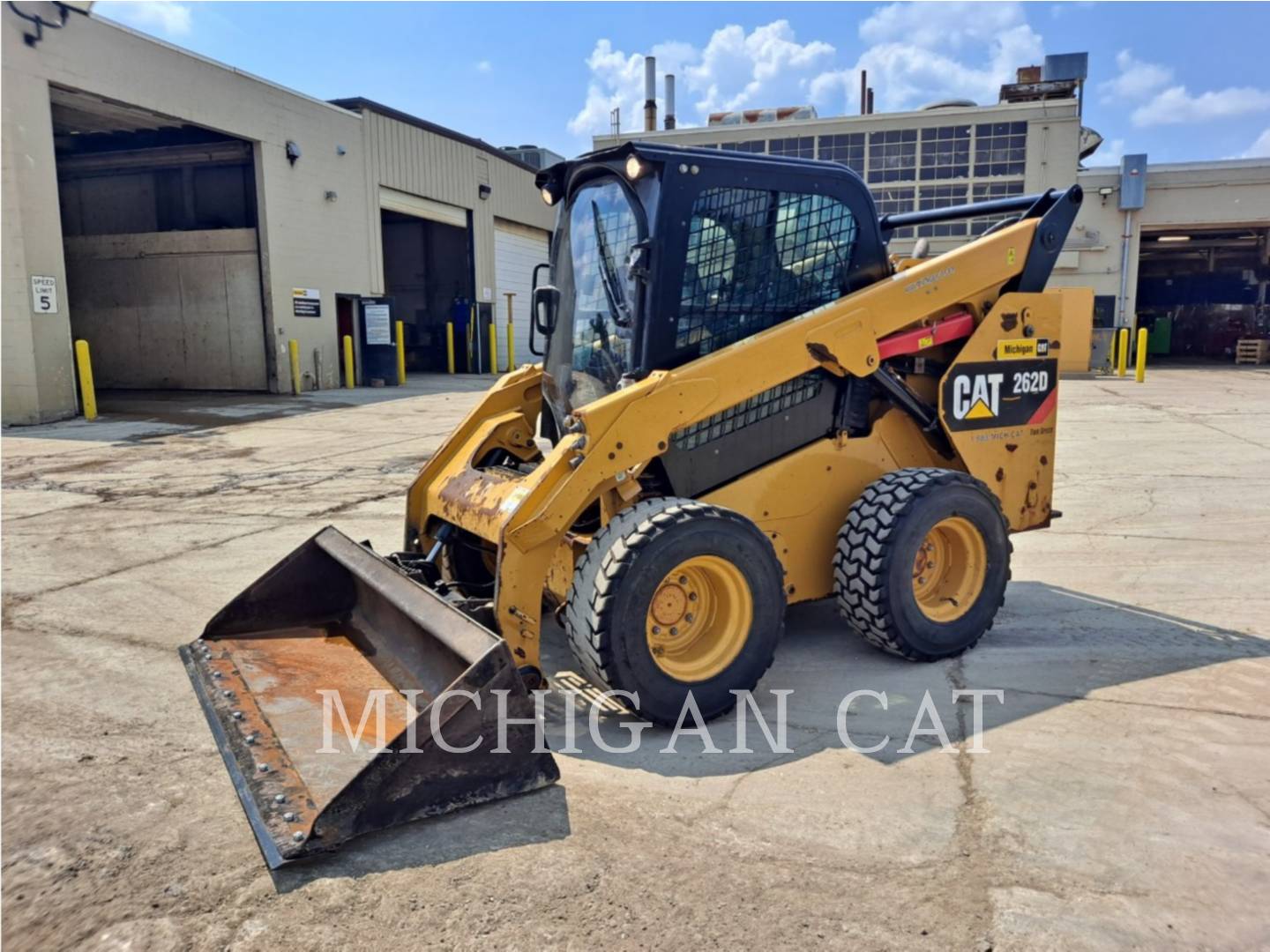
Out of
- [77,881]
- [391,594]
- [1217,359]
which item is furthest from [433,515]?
[1217,359]

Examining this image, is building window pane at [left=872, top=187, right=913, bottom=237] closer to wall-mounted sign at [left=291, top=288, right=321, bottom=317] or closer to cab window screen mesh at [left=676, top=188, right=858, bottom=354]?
wall-mounted sign at [left=291, top=288, right=321, bottom=317]

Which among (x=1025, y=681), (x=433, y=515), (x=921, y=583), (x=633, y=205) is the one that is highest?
(x=633, y=205)

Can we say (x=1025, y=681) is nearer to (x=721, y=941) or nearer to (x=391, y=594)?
(x=721, y=941)

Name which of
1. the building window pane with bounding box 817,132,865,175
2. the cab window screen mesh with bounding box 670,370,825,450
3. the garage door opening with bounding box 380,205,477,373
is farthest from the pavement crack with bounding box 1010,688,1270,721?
the building window pane with bounding box 817,132,865,175

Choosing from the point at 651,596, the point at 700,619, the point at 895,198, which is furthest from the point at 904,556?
the point at 895,198

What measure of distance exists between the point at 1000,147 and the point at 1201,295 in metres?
14.6

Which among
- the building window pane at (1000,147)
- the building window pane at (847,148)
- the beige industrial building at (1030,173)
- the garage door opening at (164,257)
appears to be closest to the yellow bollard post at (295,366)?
the garage door opening at (164,257)

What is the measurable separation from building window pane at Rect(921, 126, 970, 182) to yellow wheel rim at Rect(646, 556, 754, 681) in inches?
1177

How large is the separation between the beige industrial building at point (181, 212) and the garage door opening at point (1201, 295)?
27976 millimetres

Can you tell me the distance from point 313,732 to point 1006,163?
31.5 metres

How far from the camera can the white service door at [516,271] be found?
92.7 ft

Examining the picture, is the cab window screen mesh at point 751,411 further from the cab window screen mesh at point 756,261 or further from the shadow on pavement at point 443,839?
the shadow on pavement at point 443,839

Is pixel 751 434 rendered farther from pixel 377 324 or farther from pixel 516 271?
pixel 516 271

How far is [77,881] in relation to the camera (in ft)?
8.67
